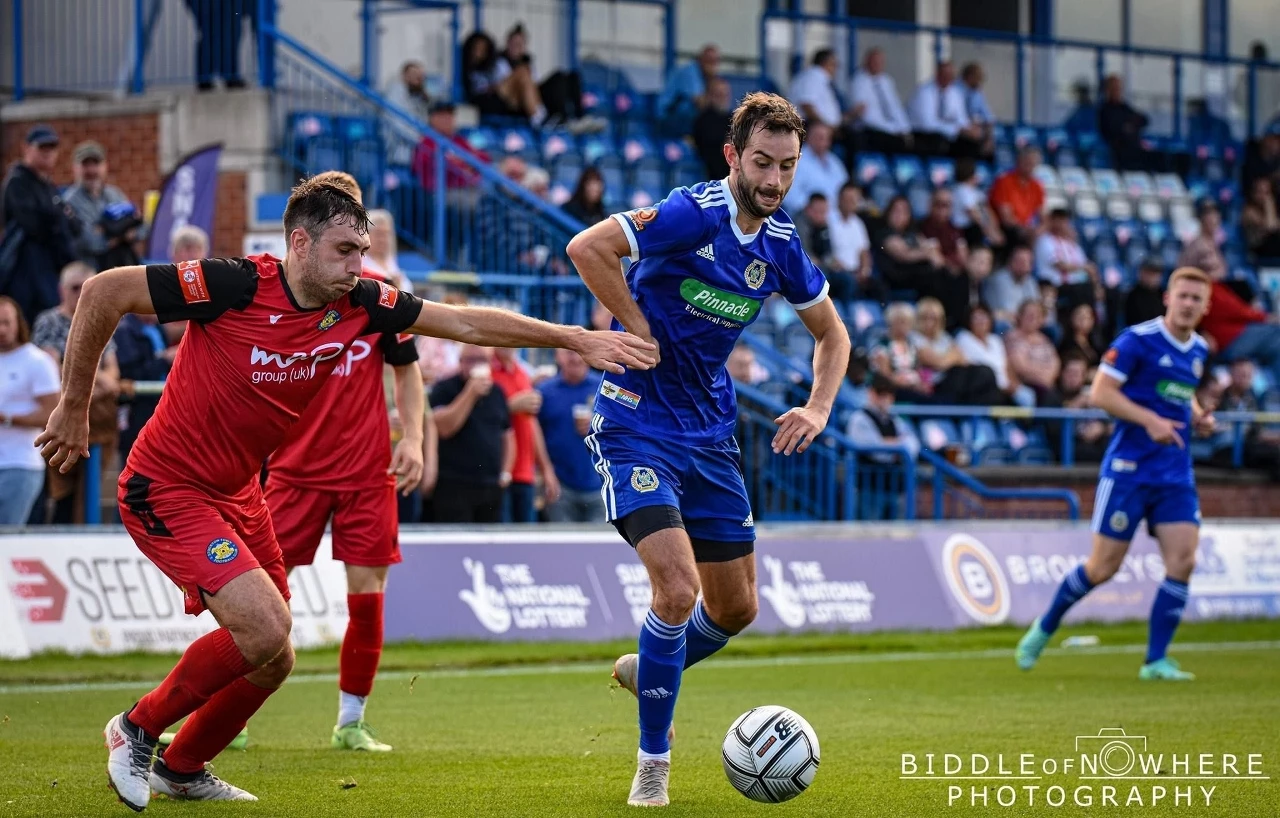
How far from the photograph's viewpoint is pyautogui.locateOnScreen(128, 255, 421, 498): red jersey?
6824mm

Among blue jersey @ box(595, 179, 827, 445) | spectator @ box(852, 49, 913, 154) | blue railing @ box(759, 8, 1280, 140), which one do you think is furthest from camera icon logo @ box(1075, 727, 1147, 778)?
blue railing @ box(759, 8, 1280, 140)

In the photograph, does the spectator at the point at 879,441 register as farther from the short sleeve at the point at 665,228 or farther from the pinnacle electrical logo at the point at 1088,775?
the short sleeve at the point at 665,228

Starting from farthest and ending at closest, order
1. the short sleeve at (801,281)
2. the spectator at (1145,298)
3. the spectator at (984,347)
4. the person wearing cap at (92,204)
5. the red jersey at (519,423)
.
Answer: the spectator at (1145,298)
the spectator at (984,347)
the person wearing cap at (92,204)
the red jersey at (519,423)
the short sleeve at (801,281)

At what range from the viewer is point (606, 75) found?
2456 centimetres

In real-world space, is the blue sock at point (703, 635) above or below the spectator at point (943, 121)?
below

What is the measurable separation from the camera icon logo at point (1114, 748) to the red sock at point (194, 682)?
3.68 meters

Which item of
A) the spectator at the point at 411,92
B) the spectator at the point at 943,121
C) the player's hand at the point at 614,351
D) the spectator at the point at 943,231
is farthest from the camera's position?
the spectator at the point at 943,121

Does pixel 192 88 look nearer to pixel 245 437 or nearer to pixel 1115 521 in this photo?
pixel 1115 521

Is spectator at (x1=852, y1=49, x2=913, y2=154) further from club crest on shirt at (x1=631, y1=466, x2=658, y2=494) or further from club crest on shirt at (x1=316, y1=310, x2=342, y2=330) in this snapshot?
club crest on shirt at (x1=316, y1=310, x2=342, y2=330)

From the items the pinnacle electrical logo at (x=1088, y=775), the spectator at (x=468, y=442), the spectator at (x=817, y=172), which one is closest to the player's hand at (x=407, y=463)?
the pinnacle electrical logo at (x=1088, y=775)

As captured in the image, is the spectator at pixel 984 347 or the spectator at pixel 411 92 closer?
the spectator at pixel 411 92

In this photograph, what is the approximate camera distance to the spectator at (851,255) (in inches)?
820

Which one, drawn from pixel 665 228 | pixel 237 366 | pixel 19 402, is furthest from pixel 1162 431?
pixel 19 402

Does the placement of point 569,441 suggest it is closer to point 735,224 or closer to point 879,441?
point 879,441
